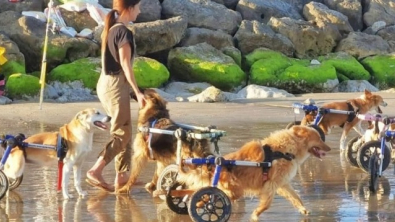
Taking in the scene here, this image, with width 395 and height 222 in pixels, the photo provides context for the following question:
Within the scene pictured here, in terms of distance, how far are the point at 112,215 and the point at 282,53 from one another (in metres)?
19.8

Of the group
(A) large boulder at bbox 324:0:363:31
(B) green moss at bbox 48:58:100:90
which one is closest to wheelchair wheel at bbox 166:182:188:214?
(B) green moss at bbox 48:58:100:90

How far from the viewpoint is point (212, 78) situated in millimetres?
23469

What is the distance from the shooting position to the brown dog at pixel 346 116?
11552mm

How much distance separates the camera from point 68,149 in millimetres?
8648

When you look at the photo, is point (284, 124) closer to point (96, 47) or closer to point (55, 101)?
point (55, 101)

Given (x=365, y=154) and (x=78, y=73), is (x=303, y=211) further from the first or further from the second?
(x=78, y=73)

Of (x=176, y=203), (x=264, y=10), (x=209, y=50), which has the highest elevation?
(x=264, y=10)

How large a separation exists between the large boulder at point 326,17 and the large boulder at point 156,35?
265 inches

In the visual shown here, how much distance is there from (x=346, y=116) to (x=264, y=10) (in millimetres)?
19191

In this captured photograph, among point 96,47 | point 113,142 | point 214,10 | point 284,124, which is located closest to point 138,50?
point 96,47

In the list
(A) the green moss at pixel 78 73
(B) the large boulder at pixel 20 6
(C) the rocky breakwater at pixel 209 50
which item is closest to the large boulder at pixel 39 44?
(C) the rocky breakwater at pixel 209 50

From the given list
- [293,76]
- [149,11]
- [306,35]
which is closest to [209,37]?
[149,11]

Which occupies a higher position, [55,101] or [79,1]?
[79,1]

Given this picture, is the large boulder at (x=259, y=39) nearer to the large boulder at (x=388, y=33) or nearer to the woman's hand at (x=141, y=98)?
the large boulder at (x=388, y=33)
